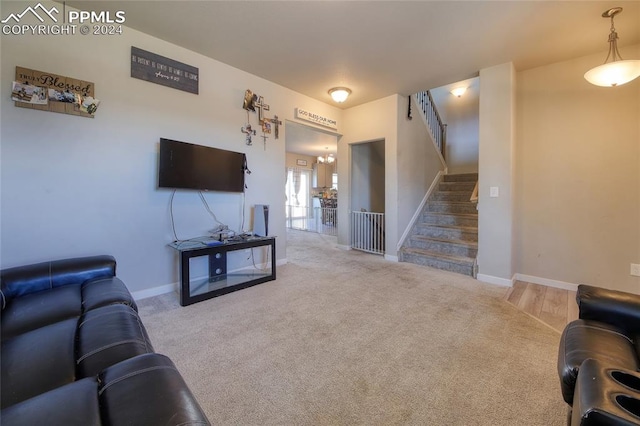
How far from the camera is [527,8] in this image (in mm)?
2250

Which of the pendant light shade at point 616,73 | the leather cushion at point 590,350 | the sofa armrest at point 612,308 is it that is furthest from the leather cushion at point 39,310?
the pendant light shade at point 616,73

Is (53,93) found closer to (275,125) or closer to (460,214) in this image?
(275,125)

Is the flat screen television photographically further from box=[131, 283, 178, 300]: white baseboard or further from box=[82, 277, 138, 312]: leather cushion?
box=[82, 277, 138, 312]: leather cushion

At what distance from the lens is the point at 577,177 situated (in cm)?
309

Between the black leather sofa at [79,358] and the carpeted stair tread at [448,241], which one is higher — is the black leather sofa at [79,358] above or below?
below

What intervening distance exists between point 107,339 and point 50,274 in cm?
108

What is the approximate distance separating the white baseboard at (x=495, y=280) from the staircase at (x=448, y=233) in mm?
138

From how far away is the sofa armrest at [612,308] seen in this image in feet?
4.07

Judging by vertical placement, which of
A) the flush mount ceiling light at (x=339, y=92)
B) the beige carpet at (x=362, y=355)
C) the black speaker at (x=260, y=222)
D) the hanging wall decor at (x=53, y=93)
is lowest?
the beige carpet at (x=362, y=355)

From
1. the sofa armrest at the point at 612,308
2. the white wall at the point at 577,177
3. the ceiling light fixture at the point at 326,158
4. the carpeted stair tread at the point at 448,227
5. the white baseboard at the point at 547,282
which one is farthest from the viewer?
the ceiling light fixture at the point at 326,158

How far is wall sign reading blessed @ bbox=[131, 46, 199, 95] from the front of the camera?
2641mm

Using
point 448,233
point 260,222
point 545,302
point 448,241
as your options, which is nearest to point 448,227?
point 448,233
